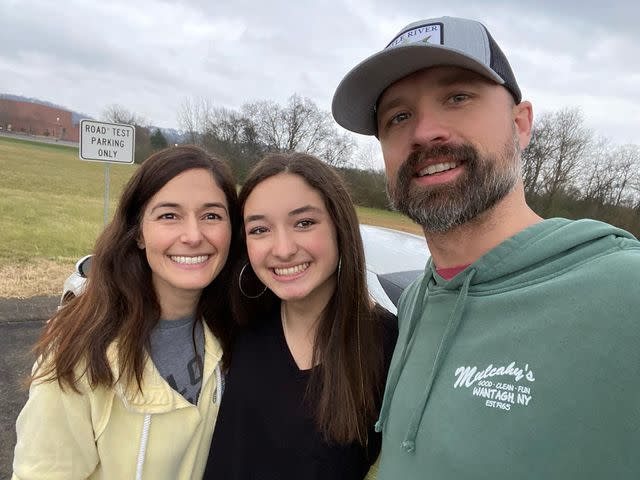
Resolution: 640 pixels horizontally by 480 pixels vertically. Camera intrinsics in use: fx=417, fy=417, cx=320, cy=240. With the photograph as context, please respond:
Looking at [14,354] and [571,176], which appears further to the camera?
[571,176]

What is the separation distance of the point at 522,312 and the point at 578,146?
43090mm

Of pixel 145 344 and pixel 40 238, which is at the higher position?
pixel 40 238

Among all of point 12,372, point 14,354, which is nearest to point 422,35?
point 12,372

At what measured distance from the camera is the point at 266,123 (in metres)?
53.0

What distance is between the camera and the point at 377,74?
4.35ft

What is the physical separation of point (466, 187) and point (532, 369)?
0.51m

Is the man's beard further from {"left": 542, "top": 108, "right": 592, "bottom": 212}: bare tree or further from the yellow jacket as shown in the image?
{"left": 542, "top": 108, "right": 592, "bottom": 212}: bare tree

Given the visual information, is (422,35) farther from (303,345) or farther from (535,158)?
(535,158)

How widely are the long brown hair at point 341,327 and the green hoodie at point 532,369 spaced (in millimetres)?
301

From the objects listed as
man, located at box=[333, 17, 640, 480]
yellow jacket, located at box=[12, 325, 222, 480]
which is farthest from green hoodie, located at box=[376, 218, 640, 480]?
yellow jacket, located at box=[12, 325, 222, 480]

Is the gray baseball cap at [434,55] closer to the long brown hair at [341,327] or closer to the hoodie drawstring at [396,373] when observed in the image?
the long brown hair at [341,327]

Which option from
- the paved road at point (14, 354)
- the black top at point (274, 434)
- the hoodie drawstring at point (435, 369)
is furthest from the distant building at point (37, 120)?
the hoodie drawstring at point (435, 369)

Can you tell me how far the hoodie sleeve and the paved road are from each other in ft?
2.13

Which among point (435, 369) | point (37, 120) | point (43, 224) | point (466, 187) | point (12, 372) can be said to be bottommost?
point (12, 372)
